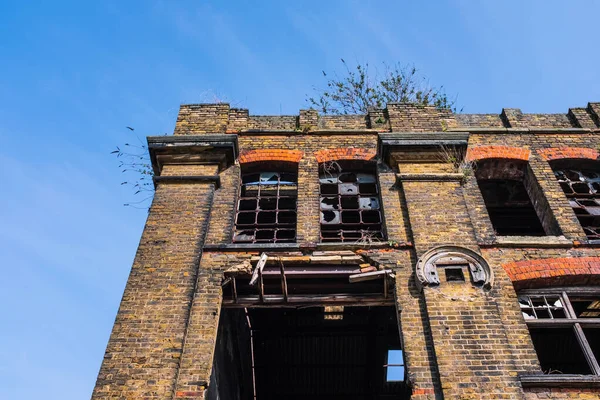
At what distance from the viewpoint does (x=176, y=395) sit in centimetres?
655

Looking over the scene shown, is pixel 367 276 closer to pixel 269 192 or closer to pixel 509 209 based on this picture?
pixel 269 192

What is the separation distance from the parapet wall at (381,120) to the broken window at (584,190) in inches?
45.7

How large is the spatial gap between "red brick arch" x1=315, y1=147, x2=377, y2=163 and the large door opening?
2822 mm

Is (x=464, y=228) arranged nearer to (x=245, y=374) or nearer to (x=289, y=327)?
(x=289, y=327)

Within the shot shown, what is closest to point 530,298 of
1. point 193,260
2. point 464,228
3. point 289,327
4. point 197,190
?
point 464,228

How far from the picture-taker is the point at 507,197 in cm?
1155

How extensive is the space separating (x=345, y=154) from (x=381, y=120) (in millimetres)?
1500

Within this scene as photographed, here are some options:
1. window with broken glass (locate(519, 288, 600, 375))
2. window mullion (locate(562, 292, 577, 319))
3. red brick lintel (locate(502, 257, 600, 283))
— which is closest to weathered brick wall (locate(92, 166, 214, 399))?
red brick lintel (locate(502, 257, 600, 283))

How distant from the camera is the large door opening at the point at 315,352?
10055 millimetres

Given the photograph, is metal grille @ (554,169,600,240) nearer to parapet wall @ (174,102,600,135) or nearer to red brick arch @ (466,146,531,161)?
red brick arch @ (466,146,531,161)

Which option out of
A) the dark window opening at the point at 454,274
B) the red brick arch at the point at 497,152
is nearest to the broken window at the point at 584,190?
the red brick arch at the point at 497,152

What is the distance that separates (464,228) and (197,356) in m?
4.43

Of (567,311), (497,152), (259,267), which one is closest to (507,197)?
(497,152)

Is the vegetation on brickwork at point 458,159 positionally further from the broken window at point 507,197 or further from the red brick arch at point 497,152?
the broken window at point 507,197
